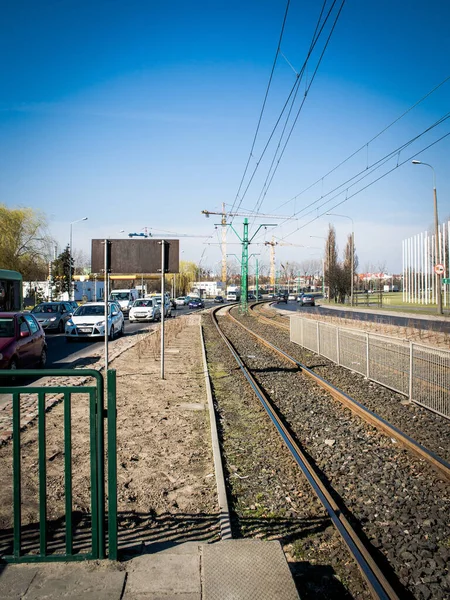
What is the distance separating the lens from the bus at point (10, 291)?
88.3 ft

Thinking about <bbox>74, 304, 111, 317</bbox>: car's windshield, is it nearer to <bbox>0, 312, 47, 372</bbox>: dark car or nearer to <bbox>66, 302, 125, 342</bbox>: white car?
<bbox>66, 302, 125, 342</bbox>: white car

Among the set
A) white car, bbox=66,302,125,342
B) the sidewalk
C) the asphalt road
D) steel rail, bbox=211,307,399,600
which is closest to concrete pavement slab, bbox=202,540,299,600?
the sidewalk

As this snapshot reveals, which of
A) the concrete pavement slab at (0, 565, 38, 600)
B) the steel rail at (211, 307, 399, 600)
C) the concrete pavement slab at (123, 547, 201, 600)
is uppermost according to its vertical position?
the concrete pavement slab at (0, 565, 38, 600)

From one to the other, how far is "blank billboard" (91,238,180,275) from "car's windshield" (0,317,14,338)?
9.21 ft

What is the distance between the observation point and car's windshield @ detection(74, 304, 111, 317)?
893 inches

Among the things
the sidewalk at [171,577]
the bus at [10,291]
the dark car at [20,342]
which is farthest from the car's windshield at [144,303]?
the sidewalk at [171,577]

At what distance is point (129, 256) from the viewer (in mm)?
10828

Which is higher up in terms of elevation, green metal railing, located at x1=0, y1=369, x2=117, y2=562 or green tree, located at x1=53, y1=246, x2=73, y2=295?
green tree, located at x1=53, y1=246, x2=73, y2=295

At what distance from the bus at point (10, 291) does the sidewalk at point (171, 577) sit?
85.1ft

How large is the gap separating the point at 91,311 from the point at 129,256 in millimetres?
13388

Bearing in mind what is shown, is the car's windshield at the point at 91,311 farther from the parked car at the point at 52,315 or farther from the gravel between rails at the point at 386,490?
the gravel between rails at the point at 386,490

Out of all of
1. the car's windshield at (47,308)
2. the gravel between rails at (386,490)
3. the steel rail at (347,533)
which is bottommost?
the gravel between rails at (386,490)

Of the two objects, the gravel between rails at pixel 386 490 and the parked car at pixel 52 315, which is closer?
the gravel between rails at pixel 386 490

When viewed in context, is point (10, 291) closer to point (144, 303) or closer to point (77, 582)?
point (144, 303)
